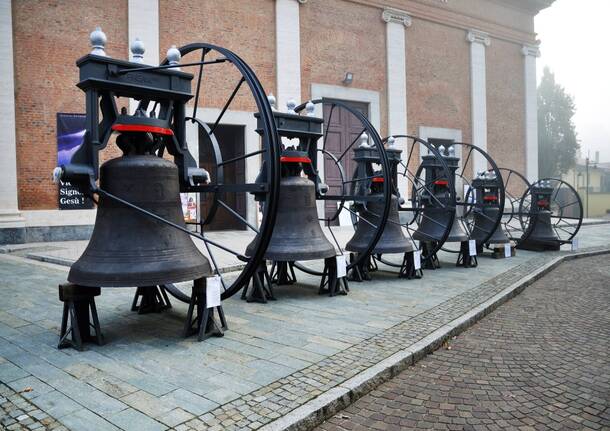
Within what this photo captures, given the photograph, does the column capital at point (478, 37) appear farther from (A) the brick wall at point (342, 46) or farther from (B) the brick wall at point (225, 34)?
(B) the brick wall at point (225, 34)

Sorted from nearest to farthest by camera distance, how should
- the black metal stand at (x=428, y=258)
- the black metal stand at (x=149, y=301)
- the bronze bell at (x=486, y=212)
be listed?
the black metal stand at (x=149, y=301), the black metal stand at (x=428, y=258), the bronze bell at (x=486, y=212)

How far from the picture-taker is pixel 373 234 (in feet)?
26.0

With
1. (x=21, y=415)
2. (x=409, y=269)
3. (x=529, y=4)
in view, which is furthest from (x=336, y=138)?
(x=21, y=415)

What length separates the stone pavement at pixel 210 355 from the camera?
3088 mm

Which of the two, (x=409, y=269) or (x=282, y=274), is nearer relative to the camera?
(x=282, y=274)

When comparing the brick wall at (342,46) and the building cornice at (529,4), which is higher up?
the building cornice at (529,4)

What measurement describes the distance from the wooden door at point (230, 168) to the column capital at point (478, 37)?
12753mm


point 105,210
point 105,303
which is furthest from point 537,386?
point 105,303

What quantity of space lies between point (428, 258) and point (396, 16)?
1468cm

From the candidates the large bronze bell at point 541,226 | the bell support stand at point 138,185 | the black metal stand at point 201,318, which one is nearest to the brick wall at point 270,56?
the large bronze bell at point 541,226

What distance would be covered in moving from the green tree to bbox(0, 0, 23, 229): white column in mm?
44898

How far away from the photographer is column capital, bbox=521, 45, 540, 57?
85.7 ft

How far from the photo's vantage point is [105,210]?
15.0ft

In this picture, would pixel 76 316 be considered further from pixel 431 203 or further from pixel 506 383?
pixel 431 203
